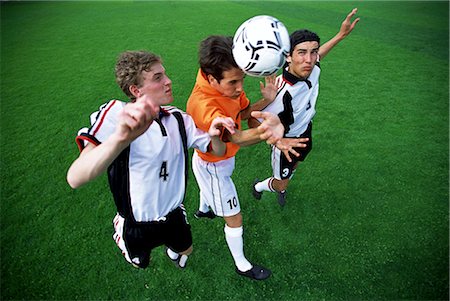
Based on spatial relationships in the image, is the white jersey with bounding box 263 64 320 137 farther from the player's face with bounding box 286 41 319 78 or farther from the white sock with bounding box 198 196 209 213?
the white sock with bounding box 198 196 209 213

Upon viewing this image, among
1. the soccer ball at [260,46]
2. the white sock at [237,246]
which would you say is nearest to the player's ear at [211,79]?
the soccer ball at [260,46]

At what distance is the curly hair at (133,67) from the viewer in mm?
1811

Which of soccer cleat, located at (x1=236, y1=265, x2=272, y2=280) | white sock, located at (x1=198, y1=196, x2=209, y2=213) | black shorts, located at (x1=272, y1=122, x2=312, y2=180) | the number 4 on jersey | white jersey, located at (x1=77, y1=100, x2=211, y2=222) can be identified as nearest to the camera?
white jersey, located at (x1=77, y1=100, x2=211, y2=222)

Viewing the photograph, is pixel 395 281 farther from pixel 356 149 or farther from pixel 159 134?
pixel 159 134

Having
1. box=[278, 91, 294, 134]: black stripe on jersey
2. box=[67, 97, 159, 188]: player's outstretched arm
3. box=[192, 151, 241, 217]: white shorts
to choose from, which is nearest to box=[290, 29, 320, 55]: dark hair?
box=[278, 91, 294, 134]: black stripe on jersey

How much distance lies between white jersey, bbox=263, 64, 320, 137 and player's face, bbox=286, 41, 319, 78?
0.08 metres

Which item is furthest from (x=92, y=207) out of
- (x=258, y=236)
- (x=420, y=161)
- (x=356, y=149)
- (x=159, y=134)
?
(x=420, y=161)

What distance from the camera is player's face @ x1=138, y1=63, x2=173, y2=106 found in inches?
72.7

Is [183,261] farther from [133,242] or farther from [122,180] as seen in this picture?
[122,180]

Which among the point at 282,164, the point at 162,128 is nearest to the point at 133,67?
the point at 162,128

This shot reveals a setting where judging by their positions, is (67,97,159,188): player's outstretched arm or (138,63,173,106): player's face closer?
(67,97,159,188): player's outstretched arm

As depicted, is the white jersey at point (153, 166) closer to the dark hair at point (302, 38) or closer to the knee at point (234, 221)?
the knee at point (234, 221)

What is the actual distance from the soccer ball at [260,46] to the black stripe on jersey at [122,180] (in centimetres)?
88

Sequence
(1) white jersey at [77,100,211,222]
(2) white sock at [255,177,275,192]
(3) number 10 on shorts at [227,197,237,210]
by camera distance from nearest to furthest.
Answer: (1) white jersey at [77,100,211,222] < (3) number 10 on shorts at [227,197,237,210] < (2) white sock at [255,177,275,192]
